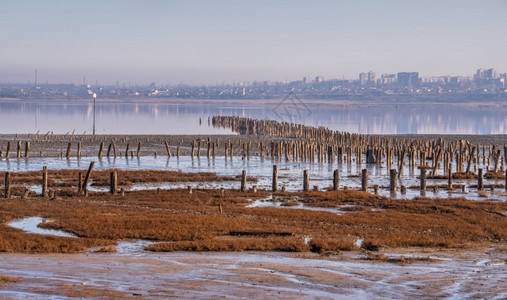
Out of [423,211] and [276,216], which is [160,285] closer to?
[276,216]

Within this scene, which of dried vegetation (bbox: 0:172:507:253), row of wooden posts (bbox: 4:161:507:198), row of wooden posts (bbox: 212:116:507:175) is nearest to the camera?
dried vegetation (bbox: 0:172:507:253)

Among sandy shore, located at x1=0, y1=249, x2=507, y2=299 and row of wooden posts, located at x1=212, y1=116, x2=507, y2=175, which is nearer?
sandy shore, located at x1=0, y1=249, x2=507, y2=299

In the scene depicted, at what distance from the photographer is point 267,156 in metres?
68.2

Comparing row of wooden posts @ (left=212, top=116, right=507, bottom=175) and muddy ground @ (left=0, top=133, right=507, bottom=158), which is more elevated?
row of wooden posts @ (left=212, top=116, right=507, bottom=175)

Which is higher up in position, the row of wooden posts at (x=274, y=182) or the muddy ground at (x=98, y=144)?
the row of wooden posts at (x=274, y=182)

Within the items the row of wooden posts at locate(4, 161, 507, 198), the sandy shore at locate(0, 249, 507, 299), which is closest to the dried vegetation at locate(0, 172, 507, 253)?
the row of wooden posts at locate(4, 161, 507, 198)

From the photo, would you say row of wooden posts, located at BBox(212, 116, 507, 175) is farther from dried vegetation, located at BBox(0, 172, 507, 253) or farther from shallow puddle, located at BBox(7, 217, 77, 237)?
shallow puddle, located at BBox(7, 217, 77, 237)

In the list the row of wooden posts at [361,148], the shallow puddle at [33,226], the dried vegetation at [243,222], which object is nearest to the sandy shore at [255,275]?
the dried vegetation at [243,222]

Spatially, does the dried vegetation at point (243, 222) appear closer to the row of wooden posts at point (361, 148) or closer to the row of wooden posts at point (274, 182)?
the row of wooden posts at point (274, 182)

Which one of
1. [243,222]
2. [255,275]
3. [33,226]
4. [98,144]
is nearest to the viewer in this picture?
[255,275]

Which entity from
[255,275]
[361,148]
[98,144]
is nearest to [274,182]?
[255,275]

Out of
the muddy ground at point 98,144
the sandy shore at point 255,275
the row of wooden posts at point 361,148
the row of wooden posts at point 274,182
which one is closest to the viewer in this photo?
the sandy shore at point 255,275

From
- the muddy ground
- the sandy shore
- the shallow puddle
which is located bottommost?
the muddy ground

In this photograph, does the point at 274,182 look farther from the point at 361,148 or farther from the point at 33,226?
the point at 361,148
